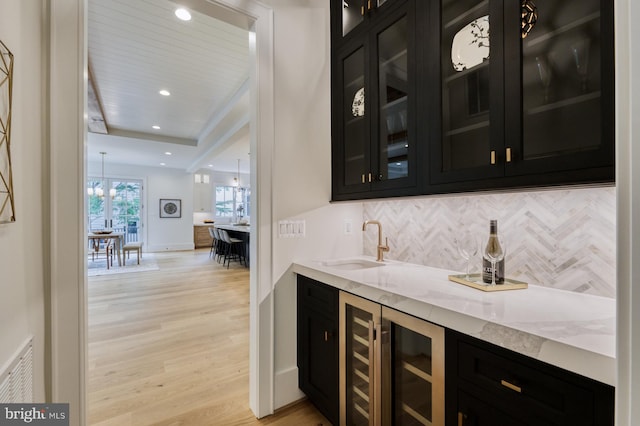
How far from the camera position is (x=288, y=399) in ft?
6.44

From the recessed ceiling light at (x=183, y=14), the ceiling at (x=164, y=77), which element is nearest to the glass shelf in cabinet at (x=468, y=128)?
the ceiling at (x=164, y=77)

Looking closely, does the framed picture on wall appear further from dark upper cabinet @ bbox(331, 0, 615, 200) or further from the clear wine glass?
the clear wine glass

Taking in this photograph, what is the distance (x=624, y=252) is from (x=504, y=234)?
1142mm

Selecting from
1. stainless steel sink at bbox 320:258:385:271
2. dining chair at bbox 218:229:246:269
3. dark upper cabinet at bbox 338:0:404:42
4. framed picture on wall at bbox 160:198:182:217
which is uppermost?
dark upper cabinet at bbox 338:0:404:42

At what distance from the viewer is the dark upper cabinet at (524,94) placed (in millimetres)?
954

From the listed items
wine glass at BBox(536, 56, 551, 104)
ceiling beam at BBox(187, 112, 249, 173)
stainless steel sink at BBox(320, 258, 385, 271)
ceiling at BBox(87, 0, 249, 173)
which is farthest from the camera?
ceiling beam at BBox(187, 112, 249, 173)

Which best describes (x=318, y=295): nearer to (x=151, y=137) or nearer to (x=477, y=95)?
(x=477, y=95)

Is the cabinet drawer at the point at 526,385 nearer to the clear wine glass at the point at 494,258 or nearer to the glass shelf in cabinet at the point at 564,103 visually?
the clear wine glass at the point at 494,258

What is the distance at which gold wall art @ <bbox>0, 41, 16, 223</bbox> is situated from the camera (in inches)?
36.3

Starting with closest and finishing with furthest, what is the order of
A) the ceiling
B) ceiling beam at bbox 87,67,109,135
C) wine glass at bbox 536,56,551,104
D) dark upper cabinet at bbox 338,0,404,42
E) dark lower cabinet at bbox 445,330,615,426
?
dark lower cabinet at bbox 445,330,615,426 → wine glass at bbox 536,56,551,104 → dark upper cabinet at bbox 338,0,404,42 → the ceiling → ceiling beam at bbox 87,67,109,135

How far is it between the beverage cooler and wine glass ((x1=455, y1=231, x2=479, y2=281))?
605mm

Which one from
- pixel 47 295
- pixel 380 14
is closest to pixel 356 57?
pixel 380 14

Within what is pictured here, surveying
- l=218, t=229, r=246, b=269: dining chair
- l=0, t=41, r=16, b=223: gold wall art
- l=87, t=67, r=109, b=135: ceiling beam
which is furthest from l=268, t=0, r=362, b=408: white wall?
l=218, t=229, r=246, b=269: dining chair

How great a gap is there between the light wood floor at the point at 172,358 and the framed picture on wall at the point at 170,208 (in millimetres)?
5389
